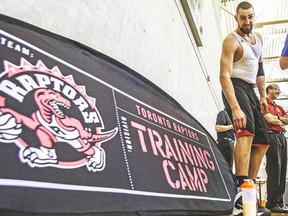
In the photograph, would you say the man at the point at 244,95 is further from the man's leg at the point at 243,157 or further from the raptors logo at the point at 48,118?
the raptors logo at the point at 48,118

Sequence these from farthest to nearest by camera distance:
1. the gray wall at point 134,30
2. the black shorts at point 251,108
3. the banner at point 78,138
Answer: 1. the black shorts at point 251,108
2. the gray wall at point 134,30
3. the banner at point 78,138

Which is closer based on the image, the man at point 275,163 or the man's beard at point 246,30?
the man's beard at point 246,30

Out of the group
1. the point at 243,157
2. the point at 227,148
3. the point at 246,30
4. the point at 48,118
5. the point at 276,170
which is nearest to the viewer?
the point at 48,118

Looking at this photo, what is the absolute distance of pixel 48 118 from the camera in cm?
65

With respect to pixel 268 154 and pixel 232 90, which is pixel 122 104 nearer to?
pixel 232 90

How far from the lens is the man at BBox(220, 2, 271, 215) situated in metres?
1.53

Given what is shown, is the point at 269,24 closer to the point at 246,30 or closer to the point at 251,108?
the point at 246,30

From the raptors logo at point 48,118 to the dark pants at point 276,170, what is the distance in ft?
6.81

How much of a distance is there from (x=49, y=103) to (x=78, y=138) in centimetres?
12

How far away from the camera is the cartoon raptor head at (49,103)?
65 cm

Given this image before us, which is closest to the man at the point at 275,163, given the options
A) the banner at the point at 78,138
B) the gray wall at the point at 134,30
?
the gray wall at the point at 134,30

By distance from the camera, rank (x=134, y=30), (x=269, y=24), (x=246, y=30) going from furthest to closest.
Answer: (x=269, y=24) → (x=246, y=30) → (x=134, y=30)

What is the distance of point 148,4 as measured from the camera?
1614mm

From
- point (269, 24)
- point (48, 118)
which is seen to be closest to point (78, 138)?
point (48, 118)
